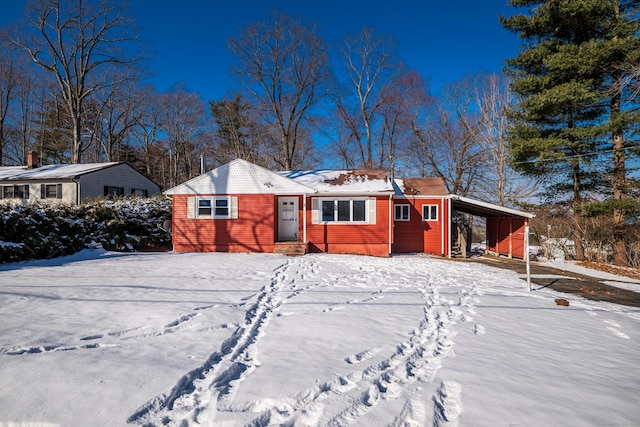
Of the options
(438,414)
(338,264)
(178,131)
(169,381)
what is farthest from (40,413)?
(178,131)

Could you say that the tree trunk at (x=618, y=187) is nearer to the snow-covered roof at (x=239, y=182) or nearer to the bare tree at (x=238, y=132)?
the snow-covered roof at (x=239, y=182)

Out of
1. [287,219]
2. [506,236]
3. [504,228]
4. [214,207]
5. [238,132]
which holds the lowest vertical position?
[506,236]

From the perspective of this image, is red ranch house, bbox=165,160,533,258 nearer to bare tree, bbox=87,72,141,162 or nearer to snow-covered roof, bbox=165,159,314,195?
snow-covered roof, bbox=165,159,314,195

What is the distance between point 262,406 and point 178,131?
1378 inches

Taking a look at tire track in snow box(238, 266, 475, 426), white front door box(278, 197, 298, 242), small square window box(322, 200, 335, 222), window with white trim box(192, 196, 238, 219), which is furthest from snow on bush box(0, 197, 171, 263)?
tire track in snow box(238, 266, 475, 426)

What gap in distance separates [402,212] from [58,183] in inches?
918

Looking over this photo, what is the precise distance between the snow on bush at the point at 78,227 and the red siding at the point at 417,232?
1225cm

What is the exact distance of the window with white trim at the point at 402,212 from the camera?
48.2 ft

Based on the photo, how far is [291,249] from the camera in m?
13.1

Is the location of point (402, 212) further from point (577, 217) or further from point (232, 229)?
point (232, 229)

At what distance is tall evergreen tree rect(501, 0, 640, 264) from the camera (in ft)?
37.8

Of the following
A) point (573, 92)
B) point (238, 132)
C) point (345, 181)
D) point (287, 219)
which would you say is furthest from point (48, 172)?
point (573, 92)

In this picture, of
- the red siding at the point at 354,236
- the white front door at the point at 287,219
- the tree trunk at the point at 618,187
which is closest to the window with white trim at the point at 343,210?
the red siding at the point at 354,236

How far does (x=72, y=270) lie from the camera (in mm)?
8203
